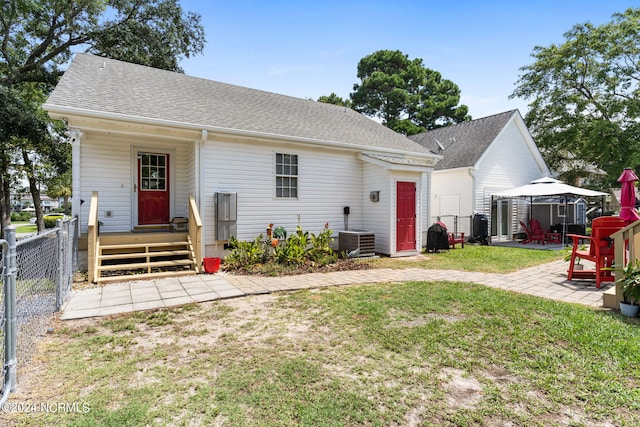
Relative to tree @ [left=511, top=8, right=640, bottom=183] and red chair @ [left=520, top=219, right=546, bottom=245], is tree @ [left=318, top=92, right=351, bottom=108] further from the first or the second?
red chair @ [left=520, top=219, right=546, bottom=245]

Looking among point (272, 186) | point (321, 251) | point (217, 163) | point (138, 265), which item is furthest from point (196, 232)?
point (321, 251)

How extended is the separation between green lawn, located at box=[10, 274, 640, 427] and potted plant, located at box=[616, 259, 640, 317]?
0.96 ft

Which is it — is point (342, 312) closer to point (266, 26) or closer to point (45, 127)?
point (266, 26)

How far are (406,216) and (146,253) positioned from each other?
24.1ft

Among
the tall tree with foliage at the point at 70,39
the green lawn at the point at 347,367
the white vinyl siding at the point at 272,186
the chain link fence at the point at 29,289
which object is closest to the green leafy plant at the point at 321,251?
the white vinyl siding at the point at 272,186

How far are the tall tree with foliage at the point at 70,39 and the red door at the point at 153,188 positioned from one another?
30.0 feet

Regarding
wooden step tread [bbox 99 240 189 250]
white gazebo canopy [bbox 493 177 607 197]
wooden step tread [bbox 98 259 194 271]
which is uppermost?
white gazebo canopy [bbox 493 177 607 197]

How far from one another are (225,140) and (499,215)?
43.5ft

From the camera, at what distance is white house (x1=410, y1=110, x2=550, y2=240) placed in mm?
14781

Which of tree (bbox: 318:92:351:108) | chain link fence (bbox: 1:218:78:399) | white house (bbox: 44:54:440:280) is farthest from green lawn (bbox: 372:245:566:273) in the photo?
tree (bbox: 318:92:351:108)

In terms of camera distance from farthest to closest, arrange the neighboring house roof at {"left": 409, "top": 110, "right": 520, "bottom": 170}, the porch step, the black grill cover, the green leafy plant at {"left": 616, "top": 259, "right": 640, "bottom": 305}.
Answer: the neighboring house roof at {"left": 409, "top": 110, "right": 520, "bottom": 170}
the black grill cover
the porch step
the green leafy plant at {"left": 616, "top": 259, "right": 640, "bottom": 305}

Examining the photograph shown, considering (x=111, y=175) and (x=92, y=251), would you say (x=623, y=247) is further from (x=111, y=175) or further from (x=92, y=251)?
(x=111, y=175)

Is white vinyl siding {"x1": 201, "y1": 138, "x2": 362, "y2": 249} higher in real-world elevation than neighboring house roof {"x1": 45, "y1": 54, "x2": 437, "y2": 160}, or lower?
lower

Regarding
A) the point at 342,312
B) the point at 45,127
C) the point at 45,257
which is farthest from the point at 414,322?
the point at 45,127
